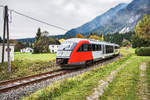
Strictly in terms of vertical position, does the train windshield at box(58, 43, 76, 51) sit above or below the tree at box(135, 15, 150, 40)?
below

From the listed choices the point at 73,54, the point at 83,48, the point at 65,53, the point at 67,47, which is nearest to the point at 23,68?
the point at 65,53

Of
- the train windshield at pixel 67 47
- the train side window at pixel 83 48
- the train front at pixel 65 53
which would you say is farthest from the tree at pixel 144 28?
the train windshield at pixel 67 47

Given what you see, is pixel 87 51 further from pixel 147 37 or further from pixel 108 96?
pixel 147 37

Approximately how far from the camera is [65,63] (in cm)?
1212

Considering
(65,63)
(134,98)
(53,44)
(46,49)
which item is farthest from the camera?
(53,44)

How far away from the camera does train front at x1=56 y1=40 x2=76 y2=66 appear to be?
39.8ft

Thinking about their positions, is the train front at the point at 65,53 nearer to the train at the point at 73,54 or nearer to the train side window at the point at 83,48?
the train at the point at 73,54

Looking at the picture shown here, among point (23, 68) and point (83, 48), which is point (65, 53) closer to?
point (83, 48)

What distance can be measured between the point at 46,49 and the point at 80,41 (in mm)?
45466

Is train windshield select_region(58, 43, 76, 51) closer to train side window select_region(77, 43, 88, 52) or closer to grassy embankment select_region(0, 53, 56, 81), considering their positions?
train side window select_region(77, 43, 88, 52)

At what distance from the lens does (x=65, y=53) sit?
40.6 ft

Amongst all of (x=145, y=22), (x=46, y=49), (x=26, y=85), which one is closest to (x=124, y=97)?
(x=26, y=85)

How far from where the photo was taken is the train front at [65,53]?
39.8ft

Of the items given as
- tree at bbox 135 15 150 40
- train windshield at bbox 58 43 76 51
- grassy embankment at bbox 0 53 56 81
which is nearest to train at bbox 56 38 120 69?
train windshield at bbox 58 43 76 51
